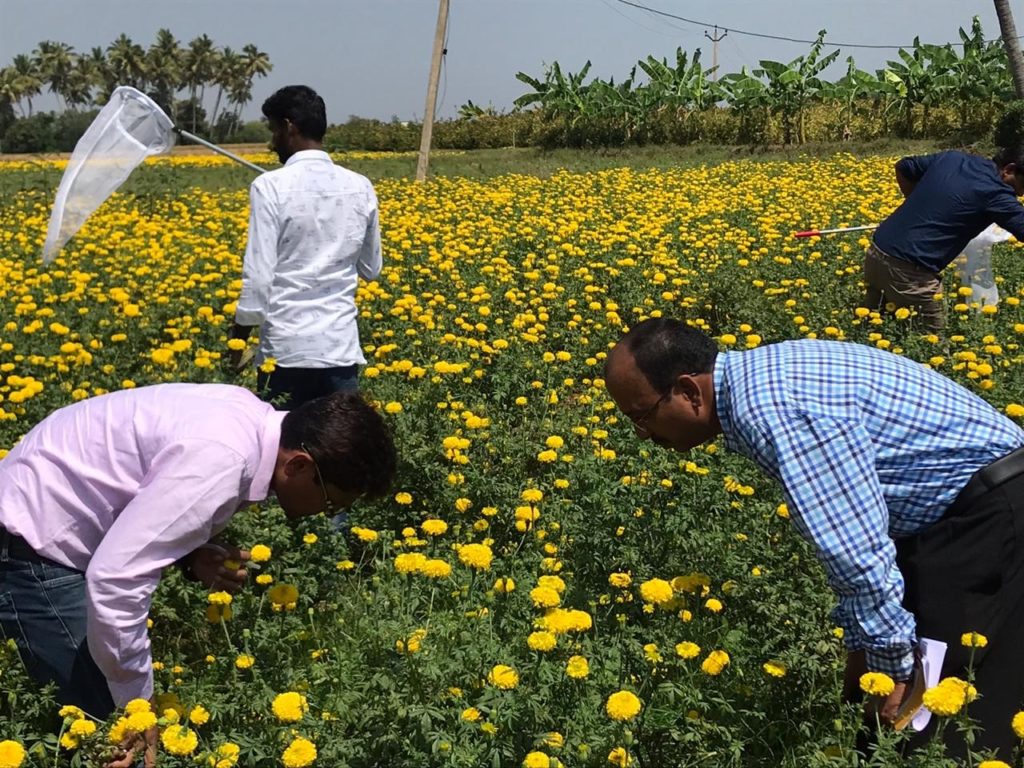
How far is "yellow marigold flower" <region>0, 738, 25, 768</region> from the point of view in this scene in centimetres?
188

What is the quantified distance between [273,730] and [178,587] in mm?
1013

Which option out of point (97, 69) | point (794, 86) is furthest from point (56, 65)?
point (794, 86)

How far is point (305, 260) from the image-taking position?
376 cm

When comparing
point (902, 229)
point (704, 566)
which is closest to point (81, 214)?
point (704, 566)

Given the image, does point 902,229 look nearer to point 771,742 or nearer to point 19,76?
point 771,742

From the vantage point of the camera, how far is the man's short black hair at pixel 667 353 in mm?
2055

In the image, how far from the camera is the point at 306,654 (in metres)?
2.64

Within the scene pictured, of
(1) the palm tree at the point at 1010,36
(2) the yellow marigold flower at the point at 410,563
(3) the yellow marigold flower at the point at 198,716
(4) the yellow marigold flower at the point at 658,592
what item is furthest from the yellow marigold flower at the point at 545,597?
(1) the palm tree at the point at 1010,36

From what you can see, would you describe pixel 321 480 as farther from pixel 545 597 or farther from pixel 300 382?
pixel 300 382

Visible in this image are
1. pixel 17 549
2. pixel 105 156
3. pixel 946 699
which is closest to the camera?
pixel 946 699

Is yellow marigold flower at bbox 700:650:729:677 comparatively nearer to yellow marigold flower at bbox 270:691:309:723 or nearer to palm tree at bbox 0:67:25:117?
yellow marigold flower at bbox 270:691:309:723

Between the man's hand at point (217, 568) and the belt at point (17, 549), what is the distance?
0.34 m

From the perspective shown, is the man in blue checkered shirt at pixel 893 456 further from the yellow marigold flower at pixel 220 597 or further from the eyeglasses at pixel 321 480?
the yellow marigold flower at pixel 220 597

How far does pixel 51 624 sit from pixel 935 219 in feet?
16.5
